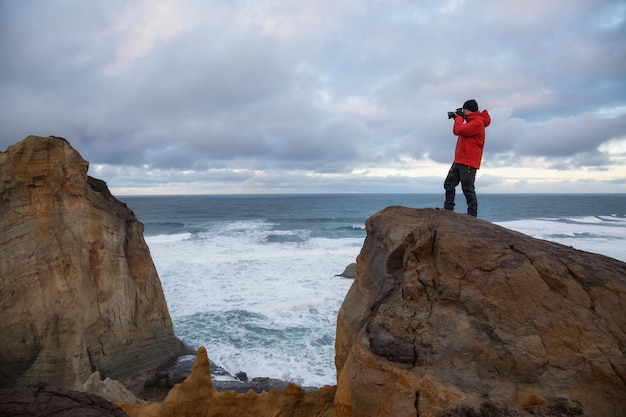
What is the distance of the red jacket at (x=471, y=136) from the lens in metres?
5.91

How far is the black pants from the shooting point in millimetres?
6133

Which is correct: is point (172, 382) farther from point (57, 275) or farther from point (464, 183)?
point (464, 183)

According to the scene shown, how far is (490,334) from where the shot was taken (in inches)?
137

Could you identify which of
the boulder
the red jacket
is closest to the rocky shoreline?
the boulder

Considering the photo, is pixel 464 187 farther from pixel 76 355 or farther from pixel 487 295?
pixel 76 355

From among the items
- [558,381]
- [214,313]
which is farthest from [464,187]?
[214,313]

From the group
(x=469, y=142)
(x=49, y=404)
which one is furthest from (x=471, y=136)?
(x=49, y=404)

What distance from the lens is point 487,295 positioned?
3660 mm

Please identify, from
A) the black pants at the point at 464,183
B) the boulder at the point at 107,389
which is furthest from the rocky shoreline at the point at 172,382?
the black pants at the point at 464,183

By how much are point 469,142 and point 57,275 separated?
28.5 ft

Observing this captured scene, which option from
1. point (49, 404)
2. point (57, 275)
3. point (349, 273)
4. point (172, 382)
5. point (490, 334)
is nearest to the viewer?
point (49, 404)

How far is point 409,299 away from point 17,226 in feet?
28.4

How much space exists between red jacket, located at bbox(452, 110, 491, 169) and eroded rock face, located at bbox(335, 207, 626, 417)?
2046 millimetres

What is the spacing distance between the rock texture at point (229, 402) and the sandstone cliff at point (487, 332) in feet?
3.54
